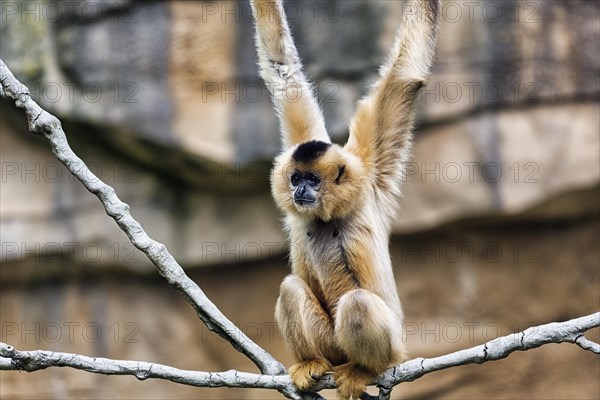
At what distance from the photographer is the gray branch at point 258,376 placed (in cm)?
526

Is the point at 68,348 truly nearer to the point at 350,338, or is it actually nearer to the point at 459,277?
the point at 459,277

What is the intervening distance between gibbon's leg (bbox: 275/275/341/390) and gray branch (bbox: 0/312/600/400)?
0.58 metres

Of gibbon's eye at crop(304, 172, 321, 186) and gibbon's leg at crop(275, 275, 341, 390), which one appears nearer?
gibbon's leg at crop(275, 275, 341, 390)

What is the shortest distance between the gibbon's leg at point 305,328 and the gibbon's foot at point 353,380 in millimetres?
146

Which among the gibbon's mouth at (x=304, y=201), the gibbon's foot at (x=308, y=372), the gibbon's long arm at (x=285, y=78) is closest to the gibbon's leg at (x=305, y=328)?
the gibbon's foot at (x=308, y=372)

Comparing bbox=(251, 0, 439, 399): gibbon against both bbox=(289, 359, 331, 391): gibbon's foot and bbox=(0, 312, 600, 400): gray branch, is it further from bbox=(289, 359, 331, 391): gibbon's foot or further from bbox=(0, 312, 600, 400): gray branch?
bbox=(0, 312, 600, 400): gray branch

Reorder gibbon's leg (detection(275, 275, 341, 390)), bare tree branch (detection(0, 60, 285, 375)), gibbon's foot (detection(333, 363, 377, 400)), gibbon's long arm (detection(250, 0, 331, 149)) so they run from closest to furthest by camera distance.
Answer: bare tree branch (detection(0, 60, 285, 375))
gibbon's foot (detection(333, 363, 377, 400))
gibbon's leg (detection(275, 275, 341, 390))
gibbon's long arm (detection(250, 0, 331, 149))

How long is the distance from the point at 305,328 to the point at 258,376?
0.82m

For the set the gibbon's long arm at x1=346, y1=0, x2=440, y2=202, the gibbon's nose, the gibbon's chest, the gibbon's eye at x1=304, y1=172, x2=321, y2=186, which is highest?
the gibbon's long arm at x1=346, y1=0, x2=440, y2=202

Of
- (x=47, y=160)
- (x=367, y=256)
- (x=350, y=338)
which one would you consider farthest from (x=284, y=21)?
(x=47, y=160)

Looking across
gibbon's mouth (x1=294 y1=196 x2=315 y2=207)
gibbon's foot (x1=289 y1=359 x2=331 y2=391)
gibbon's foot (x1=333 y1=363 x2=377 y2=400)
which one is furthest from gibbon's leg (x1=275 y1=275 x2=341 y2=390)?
gibbon's mouth (x1=294 y1=196 x2=315 y2=207)

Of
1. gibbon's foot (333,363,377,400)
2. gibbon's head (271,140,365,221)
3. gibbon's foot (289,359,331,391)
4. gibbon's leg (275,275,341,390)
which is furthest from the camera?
gibbon's head (271,140,365,221)

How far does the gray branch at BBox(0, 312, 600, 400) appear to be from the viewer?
5.26 metres

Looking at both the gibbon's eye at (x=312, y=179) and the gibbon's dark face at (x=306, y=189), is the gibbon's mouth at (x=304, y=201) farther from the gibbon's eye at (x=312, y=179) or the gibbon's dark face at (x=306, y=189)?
the gibbon's eye at (x=312, y=179)
